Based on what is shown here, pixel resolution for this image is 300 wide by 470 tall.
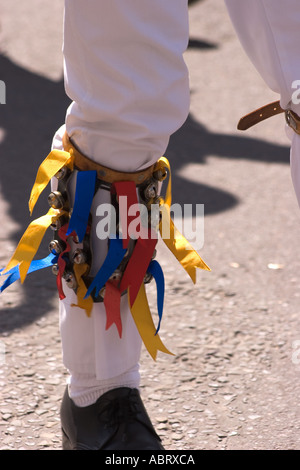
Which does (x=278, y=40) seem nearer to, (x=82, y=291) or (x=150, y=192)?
(x=150, y=192)

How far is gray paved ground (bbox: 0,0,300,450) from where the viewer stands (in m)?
1.73

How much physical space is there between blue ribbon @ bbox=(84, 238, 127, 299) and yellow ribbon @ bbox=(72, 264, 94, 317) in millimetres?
21

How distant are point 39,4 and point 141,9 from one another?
15.7 feet

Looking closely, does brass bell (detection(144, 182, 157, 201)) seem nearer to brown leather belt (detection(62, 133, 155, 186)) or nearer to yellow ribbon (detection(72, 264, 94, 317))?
brown leather belt (detection(62, 133, 155, 186))

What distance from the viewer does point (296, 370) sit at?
1.94 metres

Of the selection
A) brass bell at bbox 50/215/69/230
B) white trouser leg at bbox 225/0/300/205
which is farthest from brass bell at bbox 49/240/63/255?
white trouser leg at bbox 225/0/300/205

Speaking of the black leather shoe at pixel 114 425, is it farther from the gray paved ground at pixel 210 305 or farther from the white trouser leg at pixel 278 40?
the white trouser leg at pixel 278 40

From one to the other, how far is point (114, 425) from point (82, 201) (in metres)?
0.44

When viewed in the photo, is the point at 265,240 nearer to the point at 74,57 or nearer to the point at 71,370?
the point at 71,370

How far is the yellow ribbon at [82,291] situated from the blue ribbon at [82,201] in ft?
0.18

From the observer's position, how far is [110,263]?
141 centimetres

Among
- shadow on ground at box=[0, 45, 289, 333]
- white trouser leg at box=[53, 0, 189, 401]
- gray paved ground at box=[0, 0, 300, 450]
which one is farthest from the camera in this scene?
shadow on ground at box=[0, 45, 289, 333]

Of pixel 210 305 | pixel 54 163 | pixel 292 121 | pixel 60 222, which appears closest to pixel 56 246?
pixel 60 222

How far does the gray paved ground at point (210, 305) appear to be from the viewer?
68.2 inches
